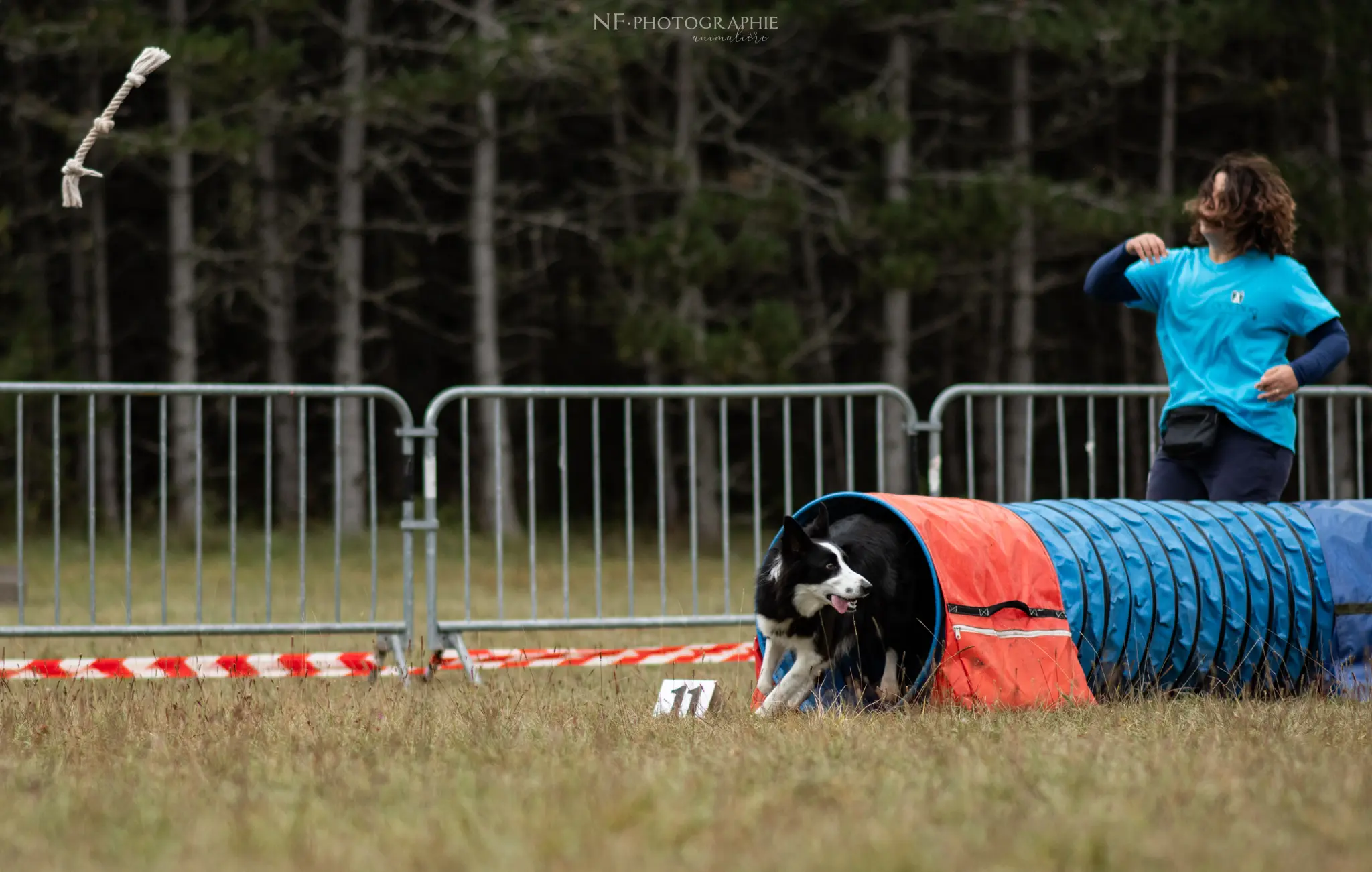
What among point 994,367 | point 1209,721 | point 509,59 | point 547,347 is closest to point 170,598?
point 509,59

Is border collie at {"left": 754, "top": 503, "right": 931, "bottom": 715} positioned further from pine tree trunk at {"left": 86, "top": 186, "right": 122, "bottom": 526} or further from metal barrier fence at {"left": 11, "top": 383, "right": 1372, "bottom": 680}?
pine tree trunk at {"left": 86, "top": 186, "right": 122, "bottom": 526}

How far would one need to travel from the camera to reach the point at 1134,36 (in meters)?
15.5

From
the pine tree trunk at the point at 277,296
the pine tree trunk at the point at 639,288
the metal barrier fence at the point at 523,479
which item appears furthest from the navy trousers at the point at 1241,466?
the pine tree trunk at the point at 277,296

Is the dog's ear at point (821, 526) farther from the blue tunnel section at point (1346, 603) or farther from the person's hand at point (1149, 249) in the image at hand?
the blue tunnel section at point (1346, 603)

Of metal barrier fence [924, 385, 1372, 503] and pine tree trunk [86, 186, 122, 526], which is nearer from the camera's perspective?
metal barrier fence [924, 385, 1372, 503]

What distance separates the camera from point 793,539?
5.10 m

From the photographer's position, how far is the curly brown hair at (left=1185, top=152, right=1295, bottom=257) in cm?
556

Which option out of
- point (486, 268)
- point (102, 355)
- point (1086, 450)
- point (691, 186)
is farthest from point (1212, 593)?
point (102, 355)

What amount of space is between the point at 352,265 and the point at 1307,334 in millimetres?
12733

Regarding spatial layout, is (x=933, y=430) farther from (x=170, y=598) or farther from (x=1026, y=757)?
(x=170, y=598)

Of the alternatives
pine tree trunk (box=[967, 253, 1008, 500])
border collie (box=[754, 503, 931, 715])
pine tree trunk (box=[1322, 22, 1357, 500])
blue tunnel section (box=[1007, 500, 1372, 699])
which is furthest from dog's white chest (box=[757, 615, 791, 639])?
pine tree trunk (box=[967, 253, 1008, 500])

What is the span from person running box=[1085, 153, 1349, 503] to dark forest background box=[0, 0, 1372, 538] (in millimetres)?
9056

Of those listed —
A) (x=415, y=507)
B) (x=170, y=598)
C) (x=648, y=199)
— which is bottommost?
(x=170, y=598)

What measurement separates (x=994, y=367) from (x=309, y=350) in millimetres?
9687
